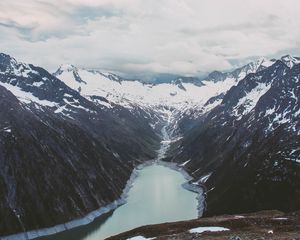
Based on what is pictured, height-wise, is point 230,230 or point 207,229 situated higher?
point 230,230

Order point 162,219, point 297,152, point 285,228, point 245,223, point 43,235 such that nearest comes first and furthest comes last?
point 285,228 → point 245,223 → point 43,235 → point 162,219 → point 297,152

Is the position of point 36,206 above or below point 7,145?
below

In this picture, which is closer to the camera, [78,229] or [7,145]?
[78,229]

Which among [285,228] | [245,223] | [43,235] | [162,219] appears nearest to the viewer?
[285,228]

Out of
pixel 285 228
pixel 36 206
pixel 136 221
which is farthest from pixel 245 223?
pixel 36 206

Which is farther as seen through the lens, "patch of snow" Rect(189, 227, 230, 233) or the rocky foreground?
"patch of snow" Rect(189, 227, 230, 233)

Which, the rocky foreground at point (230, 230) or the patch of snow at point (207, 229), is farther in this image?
the patch of snow at point (207, 229)

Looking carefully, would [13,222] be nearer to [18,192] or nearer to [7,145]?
[18,192]

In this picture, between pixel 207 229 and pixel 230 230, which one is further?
pixel 207 229
